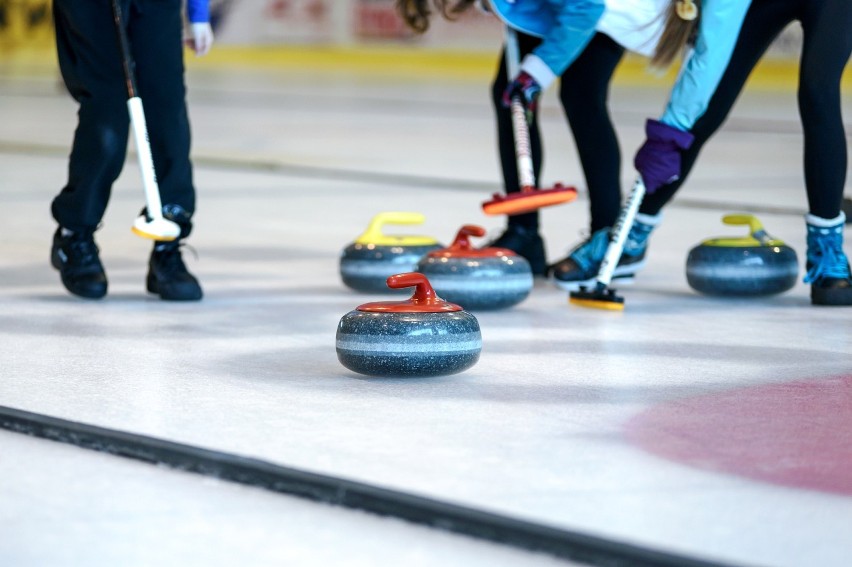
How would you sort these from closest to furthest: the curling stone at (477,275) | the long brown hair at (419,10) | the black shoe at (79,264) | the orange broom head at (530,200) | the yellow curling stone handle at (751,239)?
the curling stone at (477,275) < the orange broom head at (530,200) < the black shoe at (79,264) < the yellow curling stone handle at (751,239) < the long brown hair at (419,10)

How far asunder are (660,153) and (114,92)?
1253 mm

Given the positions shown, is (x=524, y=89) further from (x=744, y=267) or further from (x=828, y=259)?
(x=828, y=259)

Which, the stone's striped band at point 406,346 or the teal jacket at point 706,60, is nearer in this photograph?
the stone's striped band at point 406,346

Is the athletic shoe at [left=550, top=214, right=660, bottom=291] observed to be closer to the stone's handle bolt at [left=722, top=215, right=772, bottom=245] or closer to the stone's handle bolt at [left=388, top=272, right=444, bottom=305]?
the stone's handle bolt at [left=722, top=215, right=772, bottom=245]

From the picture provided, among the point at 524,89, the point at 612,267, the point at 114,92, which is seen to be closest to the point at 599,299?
the point at 612,267

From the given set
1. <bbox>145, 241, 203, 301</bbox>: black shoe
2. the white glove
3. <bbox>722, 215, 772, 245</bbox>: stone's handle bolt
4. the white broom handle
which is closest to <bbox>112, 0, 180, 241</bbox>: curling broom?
the white broom handle

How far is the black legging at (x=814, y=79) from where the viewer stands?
323 cm

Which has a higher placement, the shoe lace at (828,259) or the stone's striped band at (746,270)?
the shoe lace at (828,259)

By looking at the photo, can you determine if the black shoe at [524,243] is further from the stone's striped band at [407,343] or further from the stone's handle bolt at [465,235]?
the stone's striped band at [407,343]

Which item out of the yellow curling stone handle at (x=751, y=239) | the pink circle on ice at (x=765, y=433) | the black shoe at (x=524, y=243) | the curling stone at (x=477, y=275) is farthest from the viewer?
the black shoe at (x=524, y=243)

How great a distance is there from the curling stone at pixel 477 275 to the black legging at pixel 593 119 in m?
0.58

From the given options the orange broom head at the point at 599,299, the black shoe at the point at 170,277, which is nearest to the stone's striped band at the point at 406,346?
the orange broom head at the point at 599,299

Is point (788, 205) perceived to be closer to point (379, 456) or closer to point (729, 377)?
point (729, 377)

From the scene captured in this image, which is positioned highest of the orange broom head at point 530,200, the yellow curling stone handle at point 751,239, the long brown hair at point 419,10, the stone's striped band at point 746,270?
the long brown hair at point 419,10
